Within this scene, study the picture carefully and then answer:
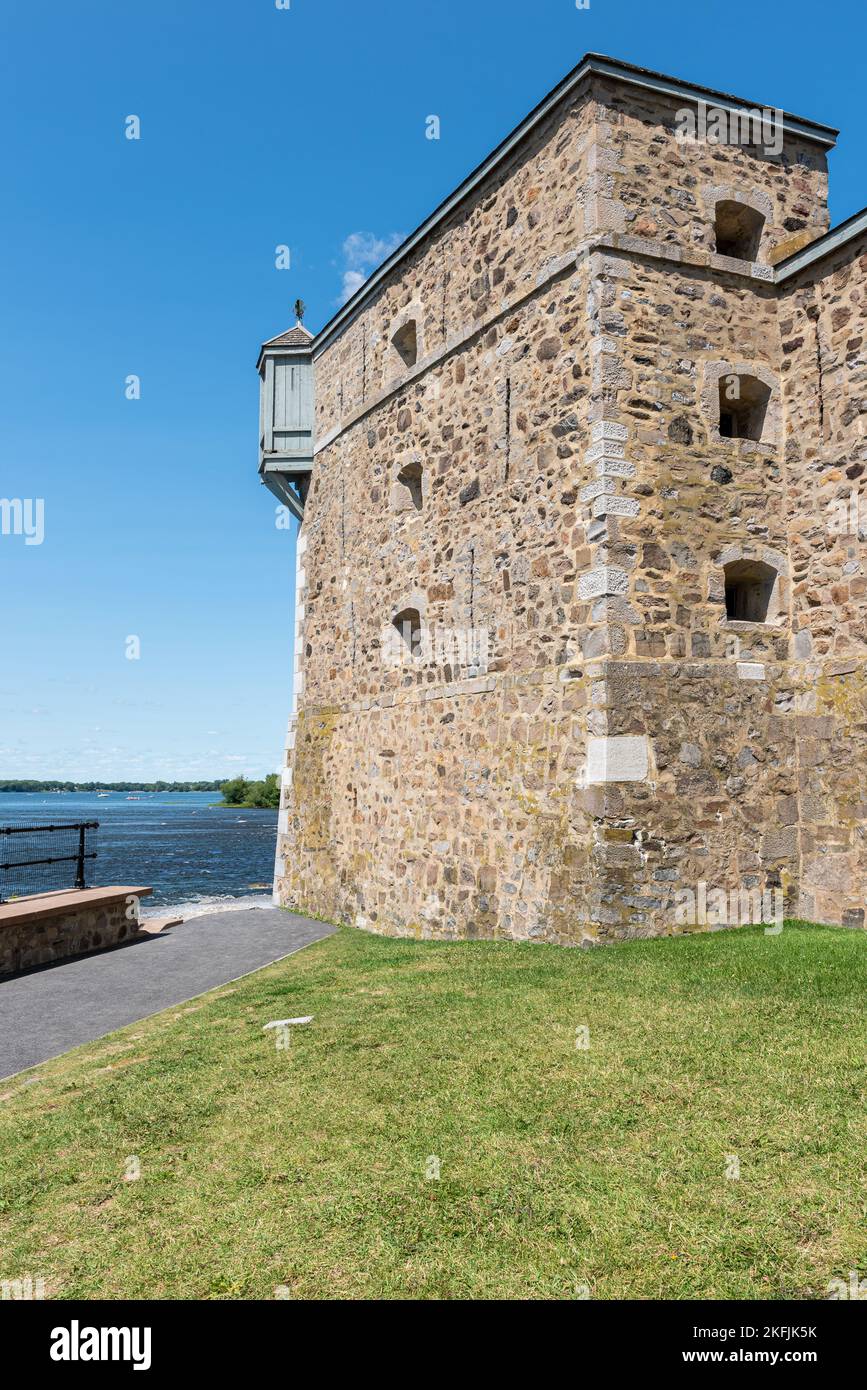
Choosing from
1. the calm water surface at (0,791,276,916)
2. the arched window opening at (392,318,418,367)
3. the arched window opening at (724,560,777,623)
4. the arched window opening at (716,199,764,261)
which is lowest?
the calm water surface at (0,791,276,916)

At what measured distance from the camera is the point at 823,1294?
9.32ft

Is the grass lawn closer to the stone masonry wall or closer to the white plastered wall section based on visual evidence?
the stone masonry wall

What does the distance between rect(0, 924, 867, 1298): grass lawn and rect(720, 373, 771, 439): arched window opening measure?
578 centimetres

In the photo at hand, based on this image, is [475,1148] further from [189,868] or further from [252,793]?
[252,793]

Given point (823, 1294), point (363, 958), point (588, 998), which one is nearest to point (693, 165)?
point (588, 998)

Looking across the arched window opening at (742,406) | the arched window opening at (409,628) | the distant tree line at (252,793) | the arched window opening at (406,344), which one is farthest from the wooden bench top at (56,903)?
the distant tree line at (252,793)

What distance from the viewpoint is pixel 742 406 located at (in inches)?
383

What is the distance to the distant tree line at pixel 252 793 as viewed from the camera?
13225 cm

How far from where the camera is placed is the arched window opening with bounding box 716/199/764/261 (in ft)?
32.1

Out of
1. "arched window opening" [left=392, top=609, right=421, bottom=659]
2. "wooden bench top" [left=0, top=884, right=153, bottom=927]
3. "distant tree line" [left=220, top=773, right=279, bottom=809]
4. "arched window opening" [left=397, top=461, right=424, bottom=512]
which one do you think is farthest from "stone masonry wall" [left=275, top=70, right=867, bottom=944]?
"distant tree line" [left=220, top=773, right=279, bottom=809]

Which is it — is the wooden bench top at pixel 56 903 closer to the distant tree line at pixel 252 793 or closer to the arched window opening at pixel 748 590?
the arched window opening at pixel 748 590

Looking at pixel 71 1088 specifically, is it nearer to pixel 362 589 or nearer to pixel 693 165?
pixel 362 589

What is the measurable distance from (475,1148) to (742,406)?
845 cm
